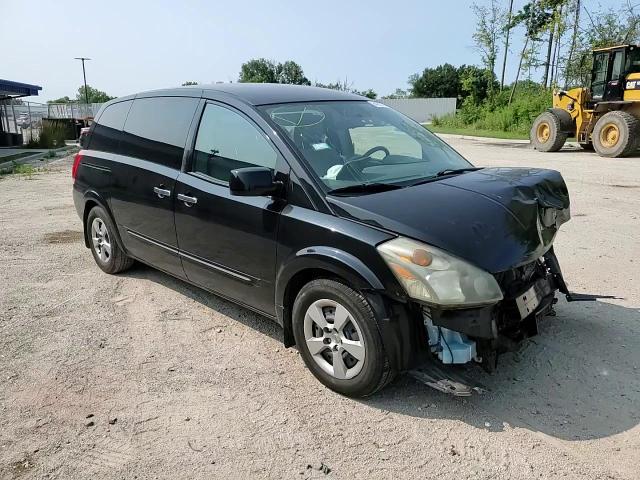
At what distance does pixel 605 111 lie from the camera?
689 inches

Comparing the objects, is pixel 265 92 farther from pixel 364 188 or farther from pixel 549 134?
pixel 549 134

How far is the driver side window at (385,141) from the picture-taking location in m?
3.80

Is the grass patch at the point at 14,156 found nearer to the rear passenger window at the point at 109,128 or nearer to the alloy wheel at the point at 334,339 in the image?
the rear passenger window at the point at 109,128

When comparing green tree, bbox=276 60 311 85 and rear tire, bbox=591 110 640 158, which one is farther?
green tree, bbox=276 60 311 85

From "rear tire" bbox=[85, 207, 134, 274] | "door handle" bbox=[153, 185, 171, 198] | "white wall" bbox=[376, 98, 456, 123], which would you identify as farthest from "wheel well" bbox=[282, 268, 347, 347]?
"white wall" bbox=[376, 98, 456, 123]

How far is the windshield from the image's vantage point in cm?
344

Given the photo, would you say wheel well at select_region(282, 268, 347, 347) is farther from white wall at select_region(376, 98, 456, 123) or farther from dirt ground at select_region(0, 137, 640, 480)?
white wall at select_region(376, 98, 456, 123)

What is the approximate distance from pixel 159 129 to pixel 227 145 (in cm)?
95

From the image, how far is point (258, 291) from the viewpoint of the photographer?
11.8ft

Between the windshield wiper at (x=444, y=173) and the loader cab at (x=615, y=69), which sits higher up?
the loader cab at (x=615, y=69)

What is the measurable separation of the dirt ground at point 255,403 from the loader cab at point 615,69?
46.8 feet

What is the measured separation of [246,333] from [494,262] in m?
2.01

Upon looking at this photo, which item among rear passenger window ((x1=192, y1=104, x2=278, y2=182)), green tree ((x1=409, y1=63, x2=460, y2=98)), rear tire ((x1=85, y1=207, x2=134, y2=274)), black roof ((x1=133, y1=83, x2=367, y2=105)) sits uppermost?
green tree ((x1=409, y1=63, x2=460, y2=98))

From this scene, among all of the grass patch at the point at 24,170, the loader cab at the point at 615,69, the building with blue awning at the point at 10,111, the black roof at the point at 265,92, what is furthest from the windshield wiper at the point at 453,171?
the building with blue awning at the point at 10,111
